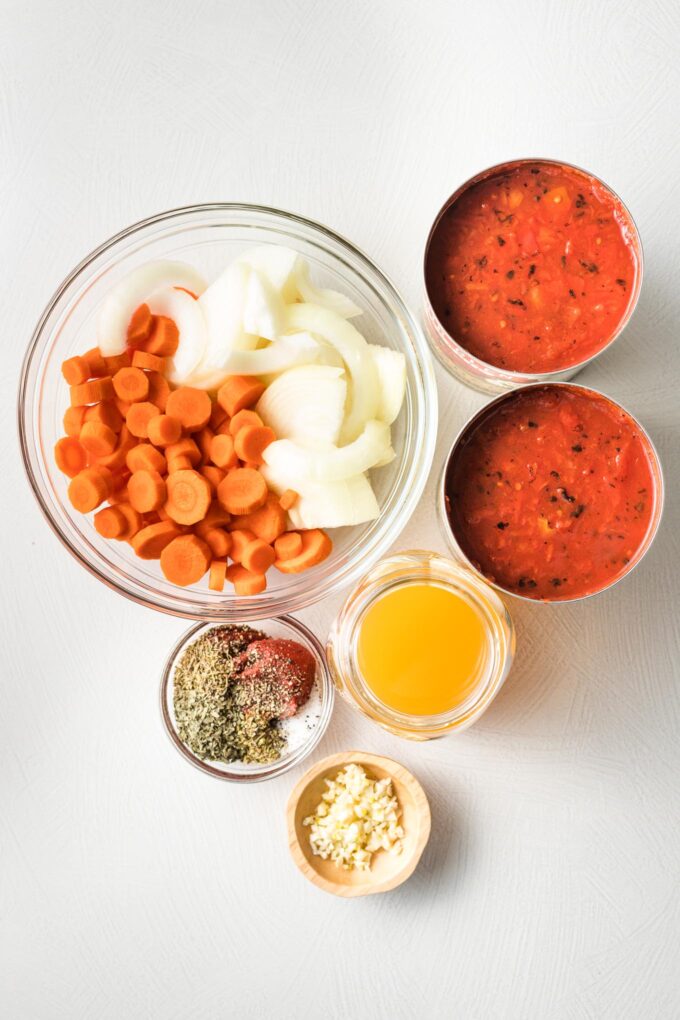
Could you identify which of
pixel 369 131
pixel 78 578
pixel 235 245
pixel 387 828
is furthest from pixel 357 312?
pixel 387 828

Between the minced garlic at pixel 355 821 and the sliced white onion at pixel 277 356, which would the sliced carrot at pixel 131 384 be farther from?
the minced garlic at pixel 355 821

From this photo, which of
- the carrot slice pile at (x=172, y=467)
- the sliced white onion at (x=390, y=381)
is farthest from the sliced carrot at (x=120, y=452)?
the sliced white onion at (x=390, y=381)

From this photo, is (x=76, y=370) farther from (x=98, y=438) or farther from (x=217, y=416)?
(x=217, y=416)

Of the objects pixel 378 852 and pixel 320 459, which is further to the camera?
pixel 378 852

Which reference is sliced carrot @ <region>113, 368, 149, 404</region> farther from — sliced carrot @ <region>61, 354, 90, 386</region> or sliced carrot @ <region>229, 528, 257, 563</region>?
sliced carrot @ <region>229, 528, 257, 563</region>

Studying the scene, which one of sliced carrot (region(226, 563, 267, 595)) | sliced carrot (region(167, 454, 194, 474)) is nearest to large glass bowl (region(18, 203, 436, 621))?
sliced carrot (region(226, 563, 267, 595))

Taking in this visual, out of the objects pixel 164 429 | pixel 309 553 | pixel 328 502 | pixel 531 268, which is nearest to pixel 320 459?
pixel 328 502
